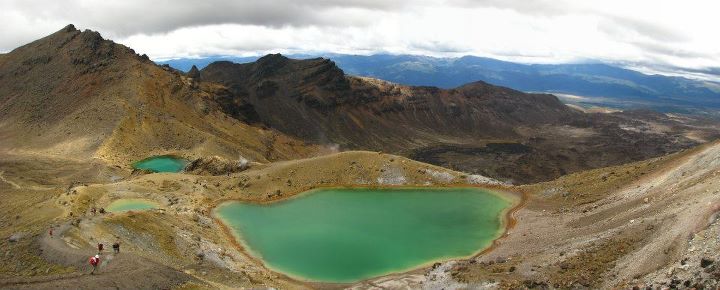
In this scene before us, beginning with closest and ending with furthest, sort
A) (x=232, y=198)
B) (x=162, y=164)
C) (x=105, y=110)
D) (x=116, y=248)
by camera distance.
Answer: (x=116, y=248)
(x=232, y=198)
(x=162, y=164)
(x=105, y=110)

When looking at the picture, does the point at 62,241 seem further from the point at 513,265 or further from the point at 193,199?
the point at 513,265

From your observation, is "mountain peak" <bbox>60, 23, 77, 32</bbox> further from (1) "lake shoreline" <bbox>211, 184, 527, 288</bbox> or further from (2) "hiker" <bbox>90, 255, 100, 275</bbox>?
(2) "hiker" <bbox>90, 255, 100, 275</bbox>

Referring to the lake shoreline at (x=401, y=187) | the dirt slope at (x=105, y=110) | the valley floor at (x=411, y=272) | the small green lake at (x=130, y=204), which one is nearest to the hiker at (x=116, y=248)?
the valley floor at (x=411, y=272)

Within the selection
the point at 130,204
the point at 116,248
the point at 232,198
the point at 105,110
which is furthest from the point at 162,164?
the point at 116,248

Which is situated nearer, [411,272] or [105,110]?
[411,272]

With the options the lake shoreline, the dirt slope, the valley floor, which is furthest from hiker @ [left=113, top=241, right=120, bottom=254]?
the dirt slope

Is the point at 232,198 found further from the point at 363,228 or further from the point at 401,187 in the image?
the point at 401,187
